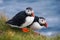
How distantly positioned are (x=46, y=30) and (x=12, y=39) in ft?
1.01

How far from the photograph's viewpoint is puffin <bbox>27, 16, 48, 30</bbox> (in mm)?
2307

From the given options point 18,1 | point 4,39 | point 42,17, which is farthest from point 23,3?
point 4,39

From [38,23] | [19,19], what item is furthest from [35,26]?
[19,19]

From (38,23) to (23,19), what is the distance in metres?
0.14

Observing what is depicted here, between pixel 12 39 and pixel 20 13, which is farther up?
Result: pixel 20 13

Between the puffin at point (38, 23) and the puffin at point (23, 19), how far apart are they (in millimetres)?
44

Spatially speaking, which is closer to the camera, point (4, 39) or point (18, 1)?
point (4, 39)

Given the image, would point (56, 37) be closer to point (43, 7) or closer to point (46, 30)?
point (46, 30)

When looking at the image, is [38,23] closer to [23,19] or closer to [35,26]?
[35,26]

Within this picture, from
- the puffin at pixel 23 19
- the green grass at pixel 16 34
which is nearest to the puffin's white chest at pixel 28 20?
the puffin at pixel 23 19

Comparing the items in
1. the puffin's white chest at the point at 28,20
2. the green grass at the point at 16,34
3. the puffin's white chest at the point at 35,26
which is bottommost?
the green grass at the point at 16,34

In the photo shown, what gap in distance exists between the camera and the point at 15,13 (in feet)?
7.70

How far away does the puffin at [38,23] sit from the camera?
2.31 meters

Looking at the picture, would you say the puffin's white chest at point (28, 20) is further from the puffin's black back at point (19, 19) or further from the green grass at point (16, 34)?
the green grass at point (16, 34)
